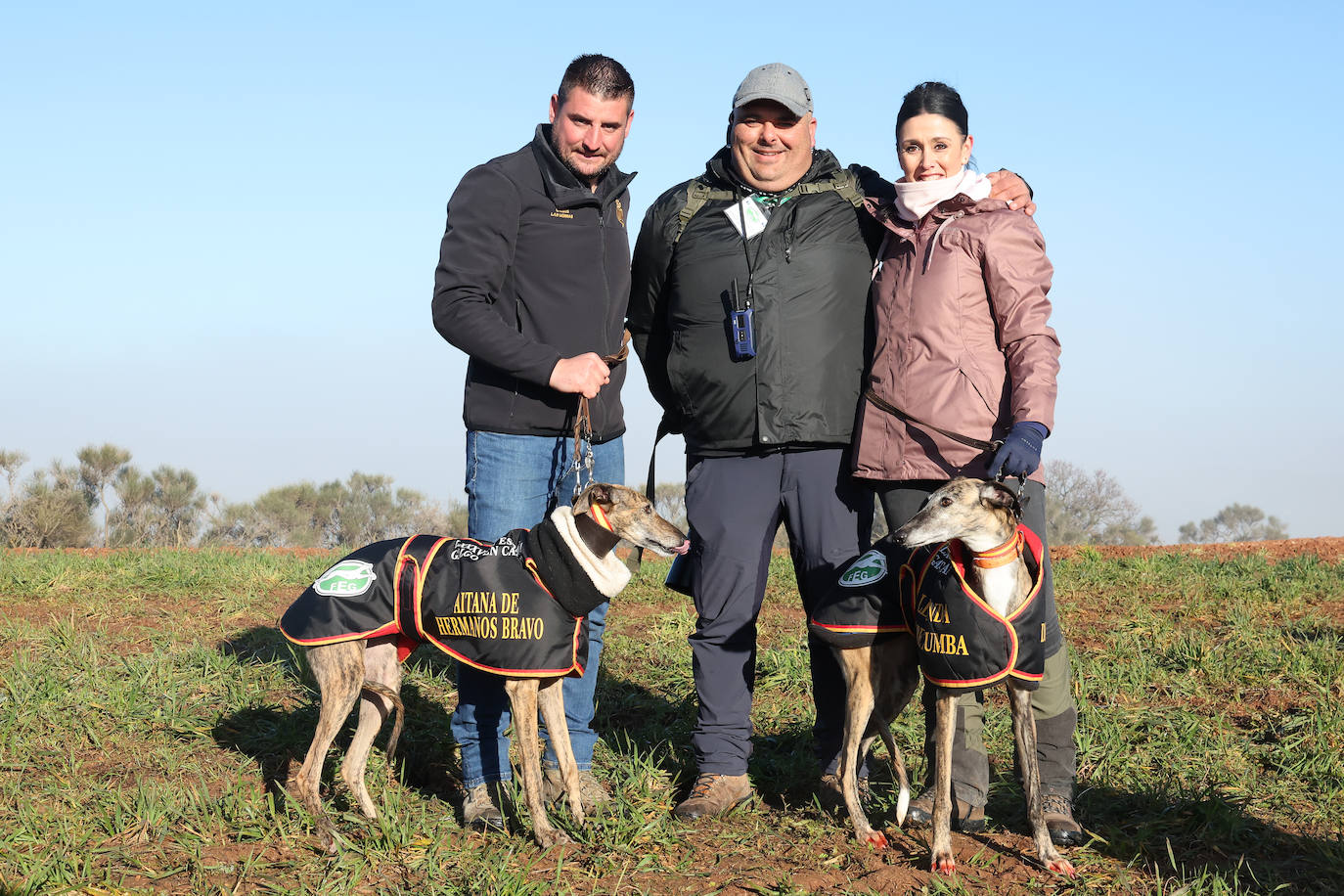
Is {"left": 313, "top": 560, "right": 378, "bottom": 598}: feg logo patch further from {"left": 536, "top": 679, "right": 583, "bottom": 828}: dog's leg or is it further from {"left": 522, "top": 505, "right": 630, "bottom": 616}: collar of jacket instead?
{"left": 536, "top": 679, "right": 583, "bottom": 828}: dog's leg

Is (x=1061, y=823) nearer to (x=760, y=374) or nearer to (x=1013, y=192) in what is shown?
(x=760, y=374)

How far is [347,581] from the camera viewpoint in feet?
14.3

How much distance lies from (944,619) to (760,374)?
142cm

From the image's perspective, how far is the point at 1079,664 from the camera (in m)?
6.72

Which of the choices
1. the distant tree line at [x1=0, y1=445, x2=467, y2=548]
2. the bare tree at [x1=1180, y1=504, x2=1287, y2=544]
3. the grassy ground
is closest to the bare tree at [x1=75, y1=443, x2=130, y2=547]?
the distant tree line at [x1=0, y1=445, x2=467, y2=548]

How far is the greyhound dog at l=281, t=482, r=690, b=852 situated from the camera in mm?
4246

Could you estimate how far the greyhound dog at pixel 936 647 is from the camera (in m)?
3.91

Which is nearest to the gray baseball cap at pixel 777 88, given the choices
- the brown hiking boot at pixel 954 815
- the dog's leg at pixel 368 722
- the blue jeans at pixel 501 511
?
the blue jeans at pixel 501 511

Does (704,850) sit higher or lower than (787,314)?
lower

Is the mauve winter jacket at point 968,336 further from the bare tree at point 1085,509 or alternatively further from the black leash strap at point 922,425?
the bare tree at point 1085,509

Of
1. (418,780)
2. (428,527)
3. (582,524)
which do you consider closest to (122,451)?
(428,527)

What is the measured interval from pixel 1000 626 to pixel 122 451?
19502 millimetres

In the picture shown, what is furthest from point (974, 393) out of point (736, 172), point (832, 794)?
point (832, 794)

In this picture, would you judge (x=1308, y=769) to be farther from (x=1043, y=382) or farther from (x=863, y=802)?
(x=1043, y=382)
